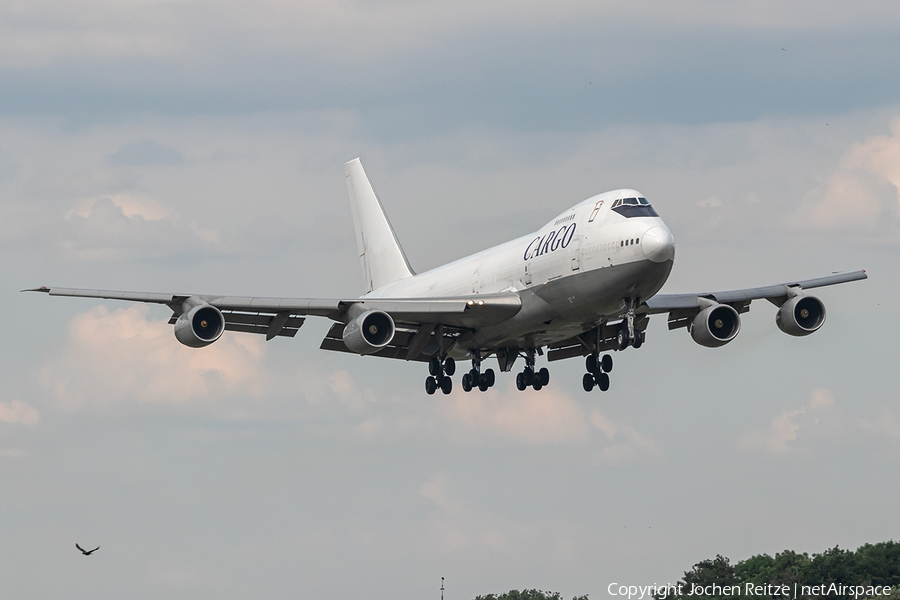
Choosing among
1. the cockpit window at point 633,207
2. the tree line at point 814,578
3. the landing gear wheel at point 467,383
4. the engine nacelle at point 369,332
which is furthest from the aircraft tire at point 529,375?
the tree line at point 814,578

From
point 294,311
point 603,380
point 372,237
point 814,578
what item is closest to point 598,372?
point 603,380

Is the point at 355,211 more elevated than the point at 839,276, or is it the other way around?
the point at 355,211

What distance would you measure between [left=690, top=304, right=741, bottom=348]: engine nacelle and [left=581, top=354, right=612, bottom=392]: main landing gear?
4.79 m

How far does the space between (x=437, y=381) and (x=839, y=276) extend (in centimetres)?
1949

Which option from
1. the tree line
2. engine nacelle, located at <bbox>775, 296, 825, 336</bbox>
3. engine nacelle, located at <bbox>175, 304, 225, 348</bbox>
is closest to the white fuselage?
engine nacelle, located at <bbox>775, 296, 825, 336</bbox>

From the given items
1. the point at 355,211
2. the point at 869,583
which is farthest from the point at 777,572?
the point at 355,211

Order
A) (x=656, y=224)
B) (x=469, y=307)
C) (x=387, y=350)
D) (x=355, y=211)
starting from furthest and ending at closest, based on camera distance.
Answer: (x=355, y=211) → (x=387, y=350) → (x=469, y=307) → (x=656, y=224)

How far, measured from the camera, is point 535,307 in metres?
52.6

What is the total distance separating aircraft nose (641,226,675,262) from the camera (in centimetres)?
4716

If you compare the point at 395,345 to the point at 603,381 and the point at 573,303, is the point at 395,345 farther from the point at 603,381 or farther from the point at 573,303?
the point at 573,303

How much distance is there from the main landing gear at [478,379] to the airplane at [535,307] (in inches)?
1.9

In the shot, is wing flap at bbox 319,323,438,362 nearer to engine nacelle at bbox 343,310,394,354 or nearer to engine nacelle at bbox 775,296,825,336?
engine nacelle at bbox 343,310,394,354

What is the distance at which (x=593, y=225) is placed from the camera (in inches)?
1955

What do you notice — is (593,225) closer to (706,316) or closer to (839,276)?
(706,316)
